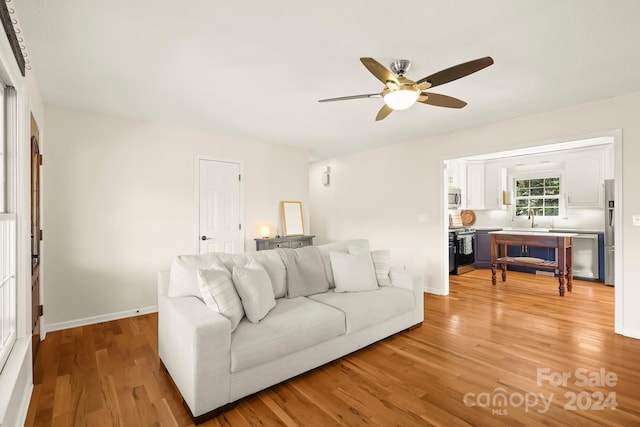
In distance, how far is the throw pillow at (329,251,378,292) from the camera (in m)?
3.13

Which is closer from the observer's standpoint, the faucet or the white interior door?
the white interior door

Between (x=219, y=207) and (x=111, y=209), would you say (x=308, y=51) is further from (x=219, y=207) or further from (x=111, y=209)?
(x=111, y=209)

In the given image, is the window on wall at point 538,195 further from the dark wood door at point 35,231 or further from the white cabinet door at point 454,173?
the dark wood door at point 35,231

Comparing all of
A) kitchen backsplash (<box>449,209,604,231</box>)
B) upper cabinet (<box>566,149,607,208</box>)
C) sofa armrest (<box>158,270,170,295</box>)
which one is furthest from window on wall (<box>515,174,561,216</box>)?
sofa armrest (<box>158,270,170,295</box>)

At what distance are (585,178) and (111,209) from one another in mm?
7574

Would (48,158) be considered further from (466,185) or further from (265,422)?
(466,185)

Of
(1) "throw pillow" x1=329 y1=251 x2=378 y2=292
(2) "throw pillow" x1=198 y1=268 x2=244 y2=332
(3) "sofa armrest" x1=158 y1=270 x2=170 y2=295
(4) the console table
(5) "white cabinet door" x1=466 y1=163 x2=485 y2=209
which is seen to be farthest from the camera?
(5) "white cabinet door" x1=466 y1=163 x2=485 y2=209

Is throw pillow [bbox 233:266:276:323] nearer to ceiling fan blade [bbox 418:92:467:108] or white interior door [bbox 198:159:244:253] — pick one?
ceiling fan blade [bbox 418:92:467:108]

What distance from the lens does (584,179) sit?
5727mm

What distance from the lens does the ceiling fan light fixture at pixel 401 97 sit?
2266 mm

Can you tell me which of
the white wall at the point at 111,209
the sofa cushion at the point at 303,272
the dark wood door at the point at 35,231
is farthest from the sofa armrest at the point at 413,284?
the dark wood door at the point at 35,231

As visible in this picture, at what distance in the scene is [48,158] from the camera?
3398 mm

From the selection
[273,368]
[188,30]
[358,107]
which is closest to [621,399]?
[273,368]

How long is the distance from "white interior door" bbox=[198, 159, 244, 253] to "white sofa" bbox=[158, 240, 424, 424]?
1820 millimetres
